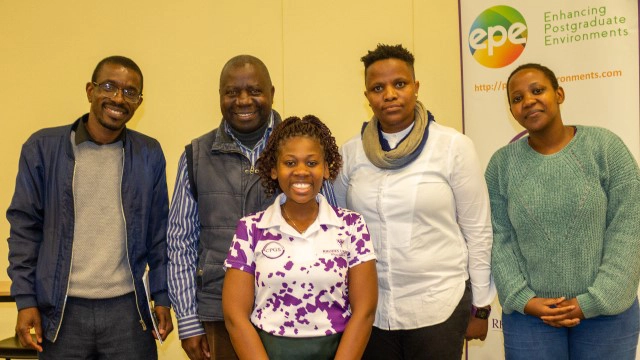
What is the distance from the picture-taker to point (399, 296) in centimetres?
202

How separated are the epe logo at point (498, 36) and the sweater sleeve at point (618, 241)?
1375 millimetres

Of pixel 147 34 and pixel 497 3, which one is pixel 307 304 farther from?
pixel 147 34

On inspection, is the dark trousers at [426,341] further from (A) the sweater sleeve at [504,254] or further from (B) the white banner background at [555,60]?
(B) the white banner background at [555,60]

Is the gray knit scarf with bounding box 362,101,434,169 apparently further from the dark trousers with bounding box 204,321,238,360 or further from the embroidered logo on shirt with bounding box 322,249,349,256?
the dark trousers with bounding box 204,321,238,360

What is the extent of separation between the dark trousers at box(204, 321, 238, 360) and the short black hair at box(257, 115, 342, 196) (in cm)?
54

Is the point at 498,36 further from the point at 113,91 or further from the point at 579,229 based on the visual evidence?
the point at 113,91

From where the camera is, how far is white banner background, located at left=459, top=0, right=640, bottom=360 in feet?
9.78

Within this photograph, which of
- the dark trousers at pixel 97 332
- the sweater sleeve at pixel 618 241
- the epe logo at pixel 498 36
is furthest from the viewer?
the epe logo at pixel 498 36

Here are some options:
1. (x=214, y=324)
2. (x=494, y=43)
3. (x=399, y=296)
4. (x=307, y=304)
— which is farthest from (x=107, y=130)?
Answer: (x=494, y=43)

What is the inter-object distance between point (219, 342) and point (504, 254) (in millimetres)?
1117

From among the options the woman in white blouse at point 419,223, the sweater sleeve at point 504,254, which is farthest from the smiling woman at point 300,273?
the sweater sleeve at point 504,254

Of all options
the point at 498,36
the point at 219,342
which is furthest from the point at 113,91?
the point at 498,36

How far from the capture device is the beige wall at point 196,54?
3865mm

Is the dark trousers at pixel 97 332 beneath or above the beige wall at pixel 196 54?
beneath
